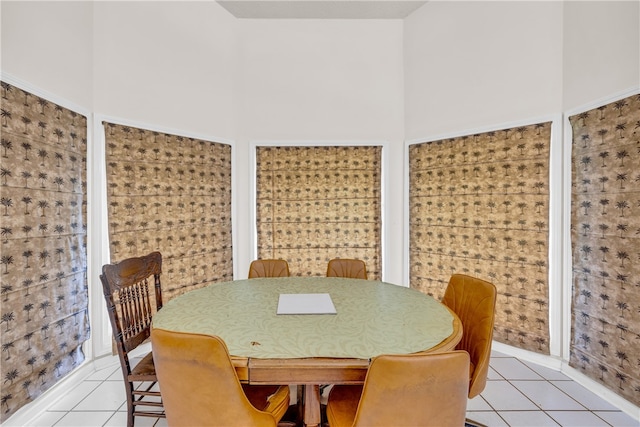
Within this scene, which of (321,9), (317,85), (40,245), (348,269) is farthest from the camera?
(317,85)

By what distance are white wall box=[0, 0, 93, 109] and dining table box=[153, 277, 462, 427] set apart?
5.79 feet

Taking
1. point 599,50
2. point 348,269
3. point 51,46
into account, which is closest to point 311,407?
point 348,269

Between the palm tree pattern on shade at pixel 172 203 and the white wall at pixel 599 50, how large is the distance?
3.18m

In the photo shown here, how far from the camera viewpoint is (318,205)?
3.40 meters

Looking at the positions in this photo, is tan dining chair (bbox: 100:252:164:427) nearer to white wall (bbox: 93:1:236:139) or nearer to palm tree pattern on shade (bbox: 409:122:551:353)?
white wall (bbox: 93:1:236:139)

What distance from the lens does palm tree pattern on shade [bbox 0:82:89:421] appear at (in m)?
1.78

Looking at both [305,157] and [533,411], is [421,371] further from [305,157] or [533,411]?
[305,157]

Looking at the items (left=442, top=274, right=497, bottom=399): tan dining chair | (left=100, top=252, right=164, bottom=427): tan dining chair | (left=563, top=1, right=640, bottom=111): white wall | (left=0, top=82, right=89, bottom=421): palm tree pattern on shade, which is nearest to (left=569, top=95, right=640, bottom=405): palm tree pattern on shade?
(left=563, top=1, right=640, bottom=111): white wall

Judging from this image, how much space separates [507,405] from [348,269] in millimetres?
1446

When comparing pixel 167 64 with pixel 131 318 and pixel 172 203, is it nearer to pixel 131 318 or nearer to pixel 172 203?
pixel 172 203

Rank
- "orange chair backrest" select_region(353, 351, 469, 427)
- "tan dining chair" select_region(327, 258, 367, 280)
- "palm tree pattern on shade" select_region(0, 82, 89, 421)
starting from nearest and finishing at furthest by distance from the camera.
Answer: "orange chair backrest" select_region(353, 351, 469, 427) < "palm tree pattern on shade" select_region(0, 82, 89, 421) < "tan dining chair" select_region(327, 258, 367, 280)

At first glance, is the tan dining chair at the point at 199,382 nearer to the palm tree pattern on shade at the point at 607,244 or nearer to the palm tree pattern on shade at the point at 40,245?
the palm tree pattern on shade at the point at 40,245

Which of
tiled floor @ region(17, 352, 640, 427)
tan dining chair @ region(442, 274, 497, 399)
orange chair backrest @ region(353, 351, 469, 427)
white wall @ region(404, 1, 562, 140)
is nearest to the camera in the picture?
orange chair backrest @ region(353, 351, 469, 427)

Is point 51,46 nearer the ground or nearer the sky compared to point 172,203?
nearer the sky
